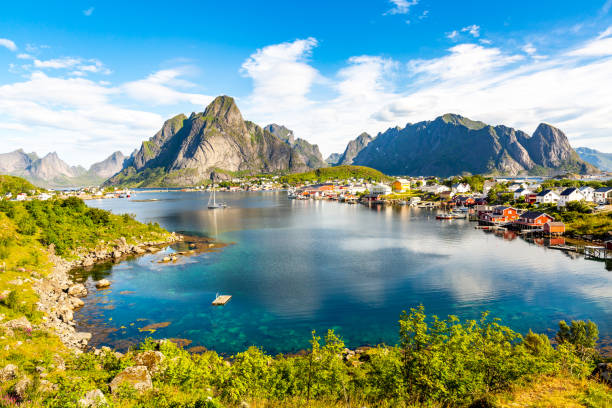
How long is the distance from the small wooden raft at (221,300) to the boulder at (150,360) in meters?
16.6

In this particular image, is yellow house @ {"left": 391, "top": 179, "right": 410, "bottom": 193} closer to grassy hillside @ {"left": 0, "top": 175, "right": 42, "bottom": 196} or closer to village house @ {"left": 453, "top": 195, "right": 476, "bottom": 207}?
village house @ {"left": 453, "top": 195, "right": 476, "bottom": 207}

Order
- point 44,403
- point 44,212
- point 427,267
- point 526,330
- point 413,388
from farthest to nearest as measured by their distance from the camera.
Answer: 1. point 44,212
2. point 427,267
3. point 526,330
4. point 413,388
5. point 44,403

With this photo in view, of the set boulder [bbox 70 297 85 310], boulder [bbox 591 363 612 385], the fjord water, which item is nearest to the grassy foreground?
boulder [bbox 591 363 612 385]

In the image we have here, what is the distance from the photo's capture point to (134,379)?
1295 centimetres

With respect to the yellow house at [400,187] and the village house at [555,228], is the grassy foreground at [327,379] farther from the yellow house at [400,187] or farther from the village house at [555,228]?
the yellow house at [400,187]

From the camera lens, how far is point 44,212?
5153cm

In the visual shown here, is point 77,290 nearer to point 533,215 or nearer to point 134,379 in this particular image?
point 134,379

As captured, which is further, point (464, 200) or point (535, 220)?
point (464, 200)

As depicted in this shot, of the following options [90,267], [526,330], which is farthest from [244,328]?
[90,267]

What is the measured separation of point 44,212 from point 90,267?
51.4 ft

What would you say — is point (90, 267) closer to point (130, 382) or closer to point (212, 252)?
point (212, 252)

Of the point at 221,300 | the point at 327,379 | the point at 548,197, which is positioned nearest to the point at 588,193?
the point at 548,197

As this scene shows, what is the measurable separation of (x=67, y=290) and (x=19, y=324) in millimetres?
14994

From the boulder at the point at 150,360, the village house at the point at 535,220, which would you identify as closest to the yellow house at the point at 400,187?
the village house at the point at 535,220
